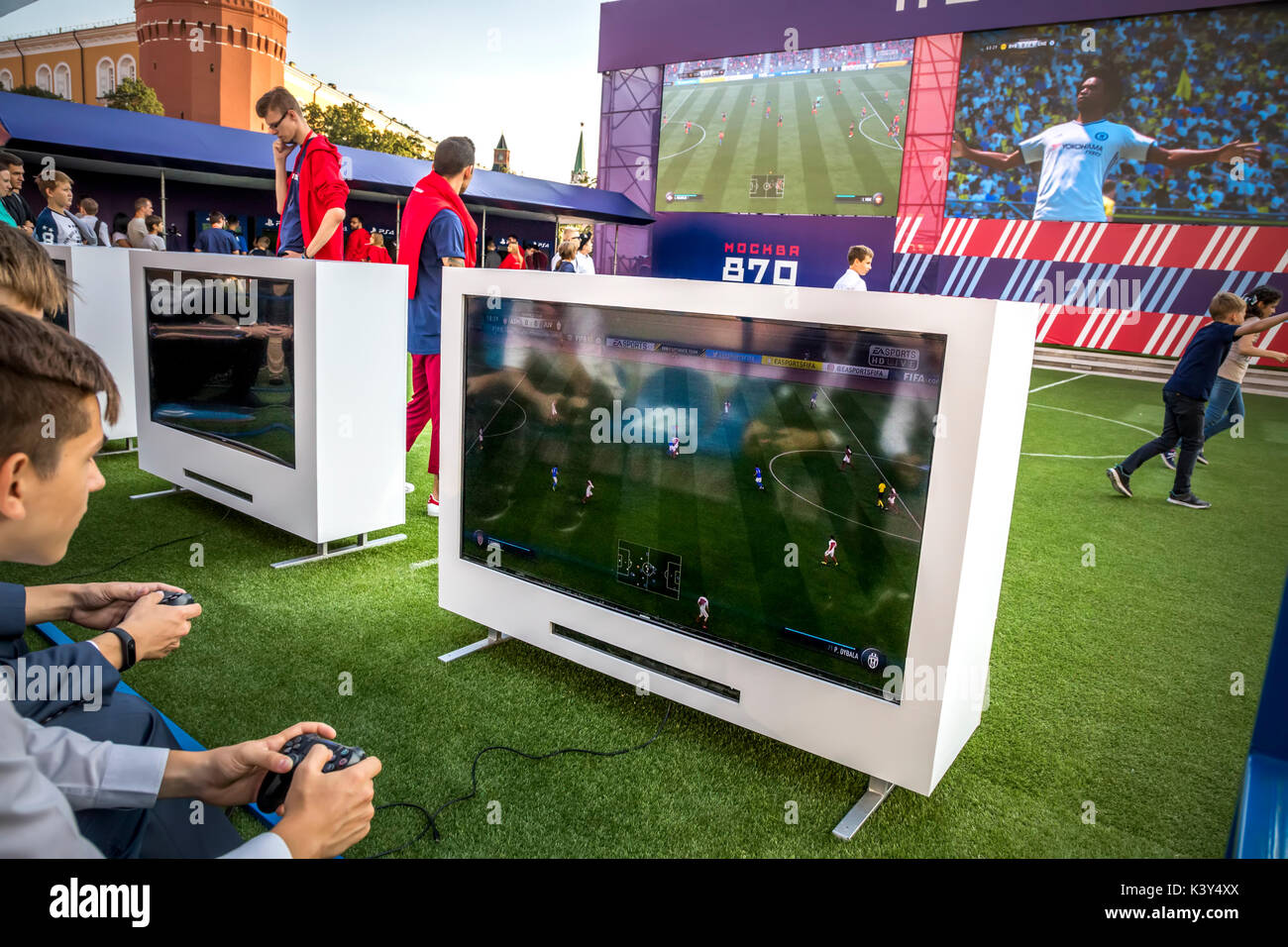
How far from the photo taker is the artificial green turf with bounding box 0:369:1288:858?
82.9 inches

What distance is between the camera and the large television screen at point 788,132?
17688 millimetres

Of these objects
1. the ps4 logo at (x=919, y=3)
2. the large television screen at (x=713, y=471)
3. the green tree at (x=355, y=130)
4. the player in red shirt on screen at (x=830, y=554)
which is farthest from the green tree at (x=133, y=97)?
the player in red shirt on screen at (x=830, y=554)

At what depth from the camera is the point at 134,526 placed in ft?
13.5

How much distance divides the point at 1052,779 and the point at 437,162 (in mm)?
4043

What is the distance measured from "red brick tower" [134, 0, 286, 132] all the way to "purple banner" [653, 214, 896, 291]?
146 feet

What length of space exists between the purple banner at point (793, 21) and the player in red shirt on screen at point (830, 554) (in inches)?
666

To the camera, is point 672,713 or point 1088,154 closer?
point 672,713

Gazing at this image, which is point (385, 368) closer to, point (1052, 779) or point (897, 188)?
point (1052, 779)

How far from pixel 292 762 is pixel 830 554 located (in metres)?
1.34

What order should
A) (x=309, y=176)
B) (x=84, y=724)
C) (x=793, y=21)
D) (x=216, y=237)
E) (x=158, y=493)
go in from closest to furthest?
(x=84, y=724) → (x=309, y=176) → (x=158, y=493) → (x=216, y=237) → (x=793, y=21)

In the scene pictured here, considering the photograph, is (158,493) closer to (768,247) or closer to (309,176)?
(309,176)

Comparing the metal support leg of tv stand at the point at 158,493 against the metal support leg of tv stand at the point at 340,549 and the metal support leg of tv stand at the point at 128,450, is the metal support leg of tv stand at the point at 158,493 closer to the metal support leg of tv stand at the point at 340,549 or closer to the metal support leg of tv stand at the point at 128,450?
the metal support leg of tv stand at the point at 128,450

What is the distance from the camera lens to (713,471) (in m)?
2.28
